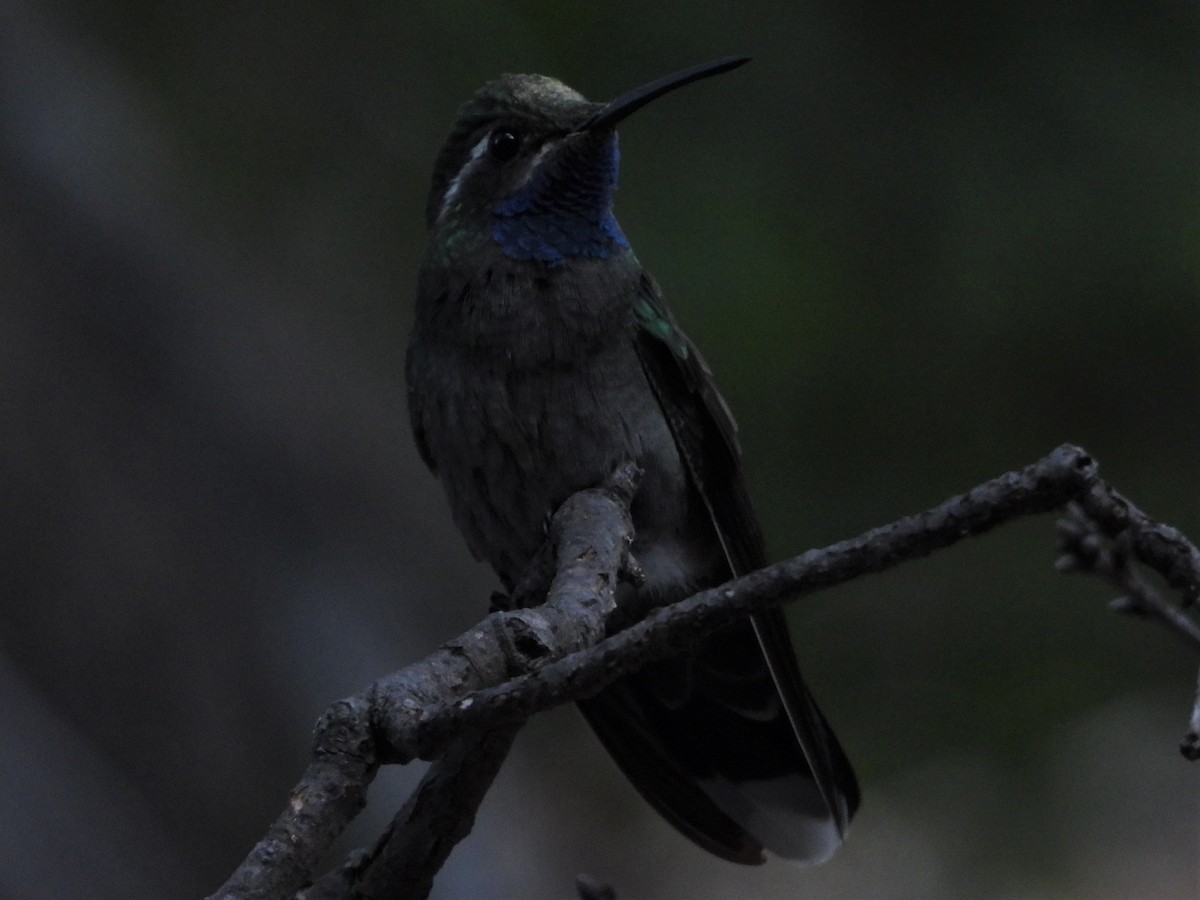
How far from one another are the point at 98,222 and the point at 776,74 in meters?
2.64

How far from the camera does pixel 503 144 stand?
3867 millimetres

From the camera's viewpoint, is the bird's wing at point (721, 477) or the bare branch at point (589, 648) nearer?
the bare branch at point (589, 648)

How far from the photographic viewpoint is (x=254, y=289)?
6.19 metres

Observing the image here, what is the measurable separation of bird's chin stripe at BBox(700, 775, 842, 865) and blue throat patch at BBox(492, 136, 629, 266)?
1.43 metres

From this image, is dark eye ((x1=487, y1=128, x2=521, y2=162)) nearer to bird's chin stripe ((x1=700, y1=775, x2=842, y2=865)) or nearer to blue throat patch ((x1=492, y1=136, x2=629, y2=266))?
blue throat patch ((x1=492, y1=136, x2=629, y2=266))

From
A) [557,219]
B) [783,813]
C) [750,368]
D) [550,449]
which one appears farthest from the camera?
[750,368]

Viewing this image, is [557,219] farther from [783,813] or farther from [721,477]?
[783,813]

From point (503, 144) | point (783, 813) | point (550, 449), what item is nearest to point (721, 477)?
point (550, 449)

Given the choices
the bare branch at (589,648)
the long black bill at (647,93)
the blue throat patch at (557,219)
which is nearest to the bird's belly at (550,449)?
the blue throat patch at (557,219)

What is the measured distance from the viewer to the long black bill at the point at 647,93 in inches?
139

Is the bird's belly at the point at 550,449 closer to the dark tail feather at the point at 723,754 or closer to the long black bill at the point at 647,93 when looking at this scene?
the dark tail feather at the point at 723,754

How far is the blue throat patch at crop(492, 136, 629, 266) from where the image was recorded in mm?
3695

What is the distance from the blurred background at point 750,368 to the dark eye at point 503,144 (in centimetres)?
164

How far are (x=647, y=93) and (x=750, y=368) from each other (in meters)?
2.07
